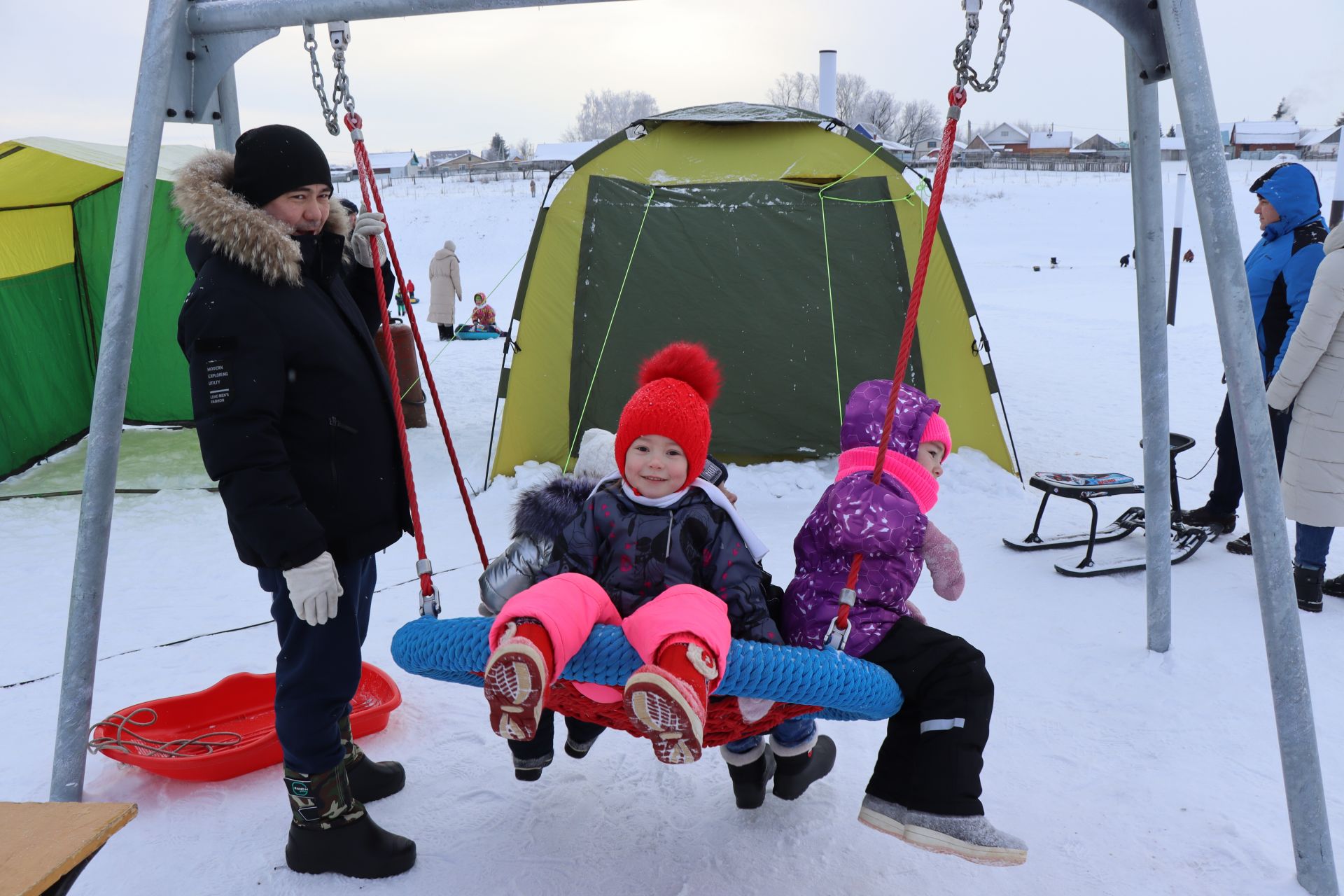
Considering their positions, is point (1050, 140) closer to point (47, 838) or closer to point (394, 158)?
point (394, 158)

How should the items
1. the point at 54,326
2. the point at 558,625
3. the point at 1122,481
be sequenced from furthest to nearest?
the point at 54,326 < the point at 1122,481 < the point at 558,625

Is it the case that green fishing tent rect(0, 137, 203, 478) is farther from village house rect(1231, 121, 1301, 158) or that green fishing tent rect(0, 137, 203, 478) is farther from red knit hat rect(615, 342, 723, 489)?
village house rect(1231, 121, 1301, 158)

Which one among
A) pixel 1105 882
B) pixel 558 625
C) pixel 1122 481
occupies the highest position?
pixel 558 625

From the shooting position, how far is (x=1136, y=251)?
306cm

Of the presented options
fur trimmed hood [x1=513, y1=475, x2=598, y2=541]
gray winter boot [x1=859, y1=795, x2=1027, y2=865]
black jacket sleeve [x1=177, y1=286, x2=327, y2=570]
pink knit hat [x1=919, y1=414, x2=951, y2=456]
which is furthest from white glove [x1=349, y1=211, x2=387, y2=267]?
gray winter boot [x1=859, y1=795, x2=1027, y2=865]

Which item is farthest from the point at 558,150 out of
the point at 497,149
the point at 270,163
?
the point at 270,163

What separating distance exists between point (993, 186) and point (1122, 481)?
32.3m

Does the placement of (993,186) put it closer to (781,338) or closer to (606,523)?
(781,338)

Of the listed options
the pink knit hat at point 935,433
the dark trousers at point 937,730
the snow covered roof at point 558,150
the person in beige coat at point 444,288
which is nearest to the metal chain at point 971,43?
the pink knit hat at point 935,433

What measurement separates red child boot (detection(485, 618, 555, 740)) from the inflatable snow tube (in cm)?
9

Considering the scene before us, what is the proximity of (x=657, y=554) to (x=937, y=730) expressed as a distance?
714mm

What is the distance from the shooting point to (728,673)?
5.43 feet

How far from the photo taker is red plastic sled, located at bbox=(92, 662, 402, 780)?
2.53 metres

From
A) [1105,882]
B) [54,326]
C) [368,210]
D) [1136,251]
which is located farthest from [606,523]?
[54,326]
